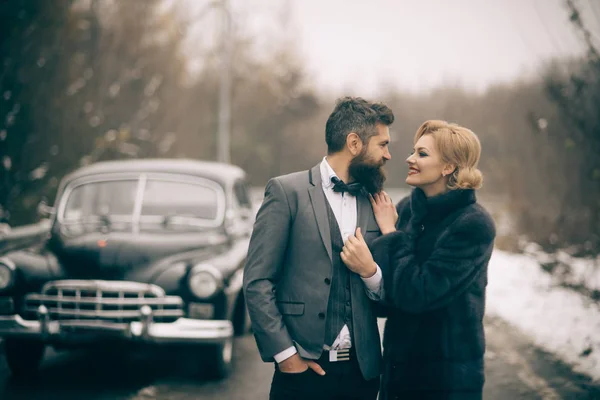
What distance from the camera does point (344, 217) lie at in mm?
2617

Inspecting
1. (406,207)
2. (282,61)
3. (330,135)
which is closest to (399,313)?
(406,207)

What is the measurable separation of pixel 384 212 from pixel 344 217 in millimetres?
167

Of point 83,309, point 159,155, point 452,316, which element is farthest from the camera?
point 159,155

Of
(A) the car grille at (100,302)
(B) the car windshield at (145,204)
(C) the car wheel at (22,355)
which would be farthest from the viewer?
(B) the car windshield at (145,204)

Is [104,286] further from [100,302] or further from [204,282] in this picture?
[204,282]

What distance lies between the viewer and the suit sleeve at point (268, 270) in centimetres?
240

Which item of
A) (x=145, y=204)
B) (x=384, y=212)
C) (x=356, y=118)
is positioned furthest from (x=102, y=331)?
(x=356, y=118)


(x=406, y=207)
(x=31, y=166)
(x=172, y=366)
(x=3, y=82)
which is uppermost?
(x=3, y=82)

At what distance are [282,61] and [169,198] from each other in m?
33.5

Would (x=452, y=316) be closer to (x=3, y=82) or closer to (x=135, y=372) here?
(x=135, y=372)

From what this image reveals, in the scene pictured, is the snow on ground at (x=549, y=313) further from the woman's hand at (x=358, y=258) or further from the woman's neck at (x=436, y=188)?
the woman's hand at (x=358, y=258)

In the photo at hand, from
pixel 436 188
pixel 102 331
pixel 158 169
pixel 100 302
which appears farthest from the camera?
pixel 158 169

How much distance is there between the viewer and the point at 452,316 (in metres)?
2.54

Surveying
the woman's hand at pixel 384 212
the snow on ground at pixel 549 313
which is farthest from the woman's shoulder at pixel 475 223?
the snow on ground at pixel 549 313
